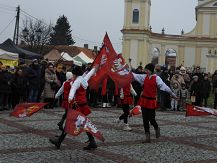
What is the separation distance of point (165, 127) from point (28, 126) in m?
4.27

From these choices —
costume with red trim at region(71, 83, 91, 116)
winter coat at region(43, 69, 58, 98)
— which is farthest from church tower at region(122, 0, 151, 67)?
costume with red trim at region(71, 83, 91, 116)

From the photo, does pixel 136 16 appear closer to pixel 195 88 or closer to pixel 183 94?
pixel 195 88

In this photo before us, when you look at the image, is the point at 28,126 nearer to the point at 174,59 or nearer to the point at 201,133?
the point at 201,133

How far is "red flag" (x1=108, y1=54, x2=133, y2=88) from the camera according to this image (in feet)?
42.8

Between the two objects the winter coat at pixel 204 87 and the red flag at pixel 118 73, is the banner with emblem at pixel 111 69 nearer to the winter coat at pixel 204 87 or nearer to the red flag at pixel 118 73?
the red flag at pixel 118 73

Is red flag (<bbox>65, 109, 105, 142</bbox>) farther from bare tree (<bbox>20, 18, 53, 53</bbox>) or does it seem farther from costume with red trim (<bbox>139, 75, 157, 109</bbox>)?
bare tree (<bbox>20, 18, 53, 53</bbox>)

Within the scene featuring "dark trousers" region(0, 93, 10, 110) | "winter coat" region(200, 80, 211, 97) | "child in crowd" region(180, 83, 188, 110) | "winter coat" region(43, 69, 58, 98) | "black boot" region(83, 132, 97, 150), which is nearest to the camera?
"black boot" region(83, 132, 97, 150)

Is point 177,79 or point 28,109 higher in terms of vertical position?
point 177,79

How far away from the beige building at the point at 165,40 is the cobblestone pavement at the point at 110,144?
5129cm

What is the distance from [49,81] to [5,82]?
221cm

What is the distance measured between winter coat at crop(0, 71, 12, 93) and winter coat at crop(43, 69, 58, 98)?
73.9 inches

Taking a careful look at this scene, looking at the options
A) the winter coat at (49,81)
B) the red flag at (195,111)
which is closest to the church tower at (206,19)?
the winter coat at (49,81)

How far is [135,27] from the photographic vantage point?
68.6m

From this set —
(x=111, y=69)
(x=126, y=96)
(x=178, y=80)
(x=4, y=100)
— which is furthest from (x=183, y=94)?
(x=111, y=69)
